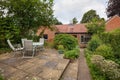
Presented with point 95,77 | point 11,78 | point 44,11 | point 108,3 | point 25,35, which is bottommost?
point 95,77

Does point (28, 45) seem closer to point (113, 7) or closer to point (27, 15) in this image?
point (27, 15)

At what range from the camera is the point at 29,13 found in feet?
47.8

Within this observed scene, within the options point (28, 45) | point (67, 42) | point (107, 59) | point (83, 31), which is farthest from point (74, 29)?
point (28, 45)

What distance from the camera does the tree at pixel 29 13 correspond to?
1347 centimetres

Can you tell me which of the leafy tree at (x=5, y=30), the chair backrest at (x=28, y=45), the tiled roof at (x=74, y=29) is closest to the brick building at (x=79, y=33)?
the tiled roof at (x=74, y=29)

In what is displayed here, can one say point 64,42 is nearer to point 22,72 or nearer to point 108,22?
point 22,72

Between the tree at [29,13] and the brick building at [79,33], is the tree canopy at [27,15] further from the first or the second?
the brick building at [79,33]

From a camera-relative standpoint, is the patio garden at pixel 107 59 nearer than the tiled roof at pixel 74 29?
Yes

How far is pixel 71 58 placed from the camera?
963 cm

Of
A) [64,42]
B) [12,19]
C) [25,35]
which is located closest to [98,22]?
[64,42]

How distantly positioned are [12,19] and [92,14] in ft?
118

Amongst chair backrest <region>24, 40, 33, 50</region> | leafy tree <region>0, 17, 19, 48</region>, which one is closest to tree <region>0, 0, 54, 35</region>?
leafy tree <region>0, 17, 19, 48</region>

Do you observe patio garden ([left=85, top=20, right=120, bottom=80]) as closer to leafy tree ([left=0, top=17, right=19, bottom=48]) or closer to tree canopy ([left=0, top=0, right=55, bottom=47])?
leafy tree ([left=0, top=17, right=19, bottom=48])

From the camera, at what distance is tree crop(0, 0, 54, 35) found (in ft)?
44.2
